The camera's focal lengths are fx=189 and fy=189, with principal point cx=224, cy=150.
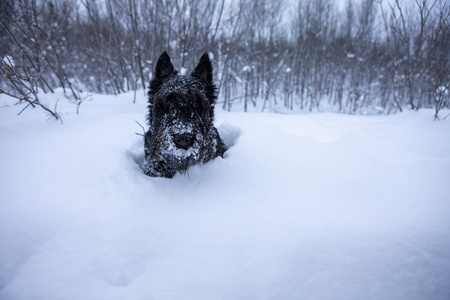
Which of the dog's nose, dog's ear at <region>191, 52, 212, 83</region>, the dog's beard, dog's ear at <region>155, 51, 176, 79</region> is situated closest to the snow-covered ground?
the dog's beard

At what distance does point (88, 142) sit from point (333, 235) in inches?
133

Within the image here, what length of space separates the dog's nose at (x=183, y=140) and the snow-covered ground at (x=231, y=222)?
20.5 inches

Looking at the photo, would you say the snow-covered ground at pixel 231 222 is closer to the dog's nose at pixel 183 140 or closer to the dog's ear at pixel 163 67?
the dog's nose at pixel 183 140

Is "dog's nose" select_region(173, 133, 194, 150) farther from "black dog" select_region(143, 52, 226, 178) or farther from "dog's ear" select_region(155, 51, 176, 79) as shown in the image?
"dog's ear" select_region(155, 51, 176, 79)

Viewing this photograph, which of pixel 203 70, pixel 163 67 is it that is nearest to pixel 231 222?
pixel 203 70

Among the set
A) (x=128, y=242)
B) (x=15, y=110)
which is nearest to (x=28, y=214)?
(x=128, y=242)

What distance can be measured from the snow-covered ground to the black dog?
304 mm

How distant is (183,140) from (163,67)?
4.97 feet

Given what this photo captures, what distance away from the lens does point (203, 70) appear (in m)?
3.09

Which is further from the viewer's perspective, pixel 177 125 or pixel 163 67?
pixel 163 67

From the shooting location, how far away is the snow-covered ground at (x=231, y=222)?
1.31 meters

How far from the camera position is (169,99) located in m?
2.55

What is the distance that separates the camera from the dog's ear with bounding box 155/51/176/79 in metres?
2.96

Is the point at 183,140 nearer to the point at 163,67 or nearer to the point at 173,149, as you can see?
the point at 173,149
